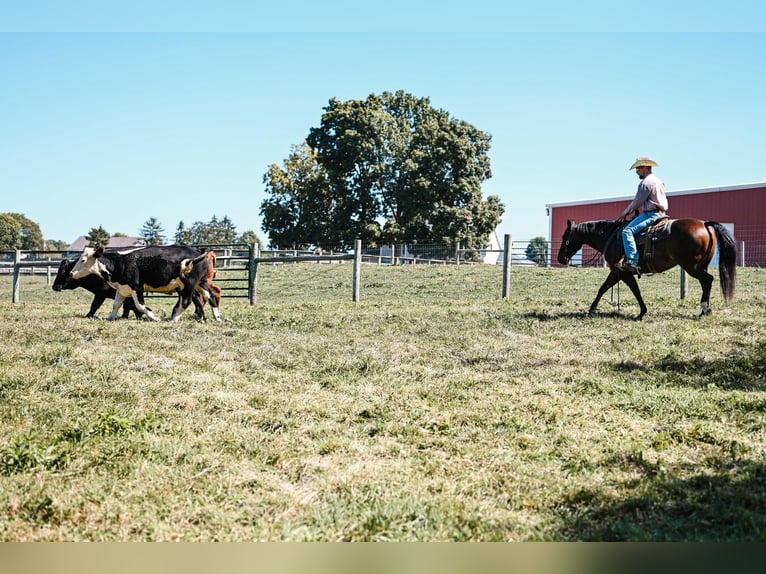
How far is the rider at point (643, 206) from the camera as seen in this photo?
1104 centimetres

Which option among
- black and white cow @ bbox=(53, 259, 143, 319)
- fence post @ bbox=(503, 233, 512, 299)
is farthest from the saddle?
black and white cow @ bbox=(53, 259, 143, 319)

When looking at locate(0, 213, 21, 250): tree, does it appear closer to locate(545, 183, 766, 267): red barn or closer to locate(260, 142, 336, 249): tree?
locate(260, 142, 336, 249): tree

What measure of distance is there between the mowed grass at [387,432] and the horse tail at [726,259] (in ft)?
2.40

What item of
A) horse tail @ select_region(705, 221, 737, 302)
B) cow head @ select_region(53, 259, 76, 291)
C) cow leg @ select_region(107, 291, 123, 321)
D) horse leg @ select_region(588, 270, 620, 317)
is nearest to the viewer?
horse tail @ select_region(705, 221, 737, 302)

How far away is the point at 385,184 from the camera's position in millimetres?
43219

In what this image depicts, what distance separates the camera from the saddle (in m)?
11.2

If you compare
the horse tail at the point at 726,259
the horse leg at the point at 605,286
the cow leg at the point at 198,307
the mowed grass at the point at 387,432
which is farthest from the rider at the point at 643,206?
the cow leg at the point at 198,307

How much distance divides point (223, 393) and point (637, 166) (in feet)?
26.3

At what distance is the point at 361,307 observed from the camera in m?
13.6

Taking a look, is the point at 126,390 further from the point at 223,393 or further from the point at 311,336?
the point at 311,336

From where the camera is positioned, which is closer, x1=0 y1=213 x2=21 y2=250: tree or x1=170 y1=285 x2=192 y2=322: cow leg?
x1=170 y1=285 x2=192 y2=322: cow leg

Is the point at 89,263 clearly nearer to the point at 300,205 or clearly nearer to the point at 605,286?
the point at 605,286

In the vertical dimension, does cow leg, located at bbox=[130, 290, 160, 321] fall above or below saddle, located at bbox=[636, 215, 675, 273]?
below

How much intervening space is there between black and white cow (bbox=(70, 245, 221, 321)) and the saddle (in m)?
7.35
